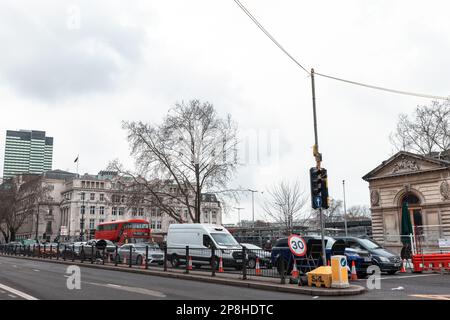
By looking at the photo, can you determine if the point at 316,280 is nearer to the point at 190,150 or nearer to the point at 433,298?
the point at 433,298

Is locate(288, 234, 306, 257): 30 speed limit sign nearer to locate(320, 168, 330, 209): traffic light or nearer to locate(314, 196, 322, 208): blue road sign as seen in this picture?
Result: locate(314, 196, 322, 208): blue road sign

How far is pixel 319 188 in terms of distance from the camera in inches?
577

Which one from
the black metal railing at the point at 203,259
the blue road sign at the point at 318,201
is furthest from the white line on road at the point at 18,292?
the blue road sign at the point at 318,201

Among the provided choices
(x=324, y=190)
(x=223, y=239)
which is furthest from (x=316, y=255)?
(x=223, y=239)

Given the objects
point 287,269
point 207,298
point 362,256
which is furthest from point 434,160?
point 207,298

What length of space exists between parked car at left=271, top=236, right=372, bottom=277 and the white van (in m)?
2.06

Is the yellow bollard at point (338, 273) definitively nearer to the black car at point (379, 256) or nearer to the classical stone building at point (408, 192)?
the black car at point (379, 256)

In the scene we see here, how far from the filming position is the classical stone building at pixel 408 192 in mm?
34531

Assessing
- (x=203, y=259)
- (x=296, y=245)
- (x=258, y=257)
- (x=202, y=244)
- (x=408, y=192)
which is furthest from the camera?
(x=408, y=192)

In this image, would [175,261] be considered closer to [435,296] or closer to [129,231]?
[435,296]

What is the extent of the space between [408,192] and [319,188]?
25901 millimetres

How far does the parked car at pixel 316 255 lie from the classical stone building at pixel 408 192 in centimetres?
1308
